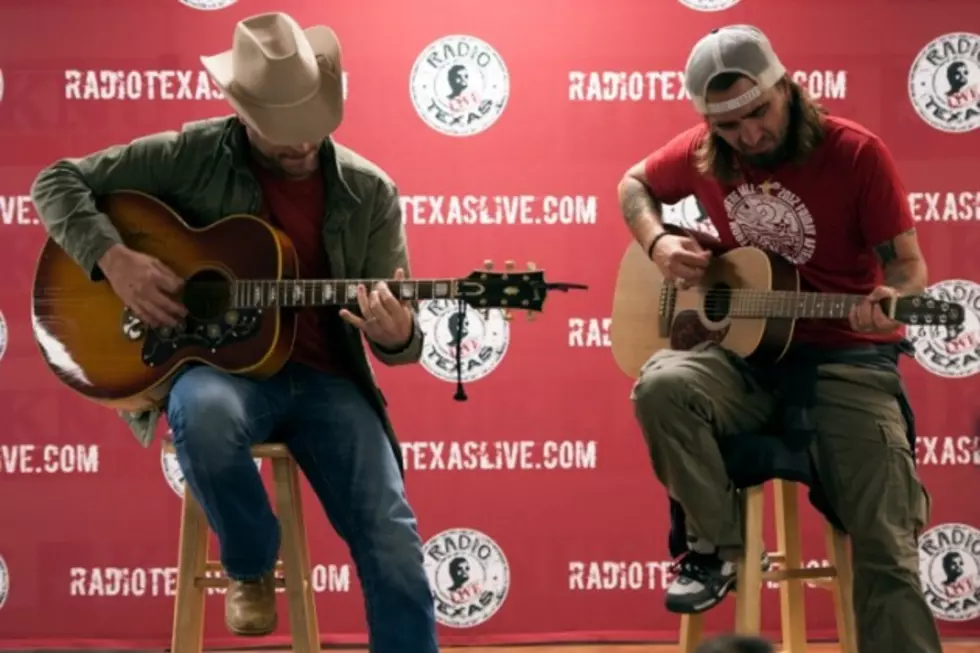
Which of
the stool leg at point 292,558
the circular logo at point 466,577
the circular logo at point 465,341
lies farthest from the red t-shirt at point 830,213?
the circular logo at point 466,577

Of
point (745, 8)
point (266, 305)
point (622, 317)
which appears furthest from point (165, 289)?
point (745, 8)

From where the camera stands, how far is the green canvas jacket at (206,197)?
2869mm

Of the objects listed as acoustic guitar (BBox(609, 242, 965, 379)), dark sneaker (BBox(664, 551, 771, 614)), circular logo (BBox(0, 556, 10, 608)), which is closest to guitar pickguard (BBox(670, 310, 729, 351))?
acoustic guitar (BBox(609, 242, 965, 379))

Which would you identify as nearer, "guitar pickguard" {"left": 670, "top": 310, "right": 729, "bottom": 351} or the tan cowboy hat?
the tan cowboy hat

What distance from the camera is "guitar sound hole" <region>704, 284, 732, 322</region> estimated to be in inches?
114

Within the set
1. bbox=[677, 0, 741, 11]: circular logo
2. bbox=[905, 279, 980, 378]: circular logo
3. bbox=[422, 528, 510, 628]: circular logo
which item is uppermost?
bbox=[677, 0, 741, 11]: circular logo

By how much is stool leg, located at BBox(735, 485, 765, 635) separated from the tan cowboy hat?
1.25m

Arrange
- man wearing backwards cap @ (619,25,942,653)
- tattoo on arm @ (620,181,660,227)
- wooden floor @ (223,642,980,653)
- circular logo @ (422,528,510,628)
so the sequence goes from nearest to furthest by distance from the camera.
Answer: man wearing backwards cap @ (619,25,942,653), tattoo on arm @ (620,181,660,227), wooden floor @ (223,642,980,653), circular logo @ (422,528,510,628)

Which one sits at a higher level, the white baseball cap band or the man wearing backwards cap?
the white baseball cap band

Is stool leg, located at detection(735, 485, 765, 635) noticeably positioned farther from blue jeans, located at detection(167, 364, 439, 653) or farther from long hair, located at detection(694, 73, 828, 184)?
long hair, located at detection(694, 73, 828, 184)

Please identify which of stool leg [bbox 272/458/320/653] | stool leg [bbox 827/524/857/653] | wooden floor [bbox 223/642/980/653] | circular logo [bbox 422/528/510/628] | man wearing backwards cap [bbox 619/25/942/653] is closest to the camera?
man wearing backwards cap [bbox 619/25/942/653]

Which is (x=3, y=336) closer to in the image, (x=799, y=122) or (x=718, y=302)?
(x=718, y=302)

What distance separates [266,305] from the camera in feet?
9.05

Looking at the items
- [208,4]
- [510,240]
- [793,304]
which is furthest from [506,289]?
[208,4]
